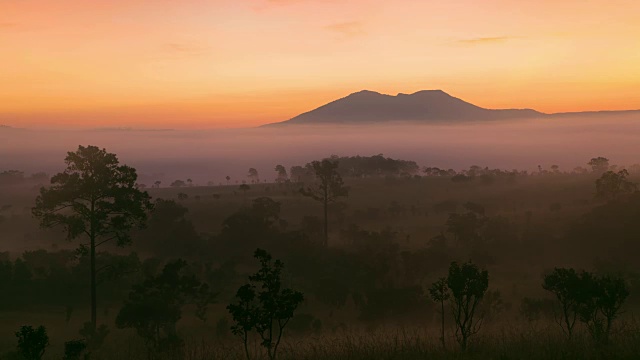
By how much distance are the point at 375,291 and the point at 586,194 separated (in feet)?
218

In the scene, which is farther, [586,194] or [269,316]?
[586,194]

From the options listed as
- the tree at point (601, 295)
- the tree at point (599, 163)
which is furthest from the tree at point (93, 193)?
the tree at point (599, 163)

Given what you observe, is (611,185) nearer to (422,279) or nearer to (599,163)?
(422,279)

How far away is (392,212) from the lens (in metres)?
87.4

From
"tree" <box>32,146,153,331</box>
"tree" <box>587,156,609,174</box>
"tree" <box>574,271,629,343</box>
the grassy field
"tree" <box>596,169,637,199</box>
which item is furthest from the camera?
"tree" <box>587,156,609,174</box>

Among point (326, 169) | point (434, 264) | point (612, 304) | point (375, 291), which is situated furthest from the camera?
point (326, 169)

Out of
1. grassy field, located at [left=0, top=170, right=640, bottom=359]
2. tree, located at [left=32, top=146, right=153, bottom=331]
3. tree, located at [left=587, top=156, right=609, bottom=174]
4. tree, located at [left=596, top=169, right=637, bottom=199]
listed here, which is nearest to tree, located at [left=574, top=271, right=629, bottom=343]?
grassy field, located at [left=0, top=170, right=640, bottom=359]

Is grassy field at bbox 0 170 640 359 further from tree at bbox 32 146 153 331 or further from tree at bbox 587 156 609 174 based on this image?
tree at bbox 587 156 609 174

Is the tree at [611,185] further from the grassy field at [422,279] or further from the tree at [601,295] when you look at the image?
the tree at [601,295]

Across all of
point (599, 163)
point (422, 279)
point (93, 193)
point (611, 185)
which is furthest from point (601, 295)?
point (599, 163)

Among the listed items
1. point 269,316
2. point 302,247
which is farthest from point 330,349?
point 302,247

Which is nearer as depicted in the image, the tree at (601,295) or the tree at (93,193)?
the tree at (601,295)

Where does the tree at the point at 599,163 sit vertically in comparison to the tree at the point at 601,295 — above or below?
above

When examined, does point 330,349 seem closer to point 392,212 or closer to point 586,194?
point 392,212
